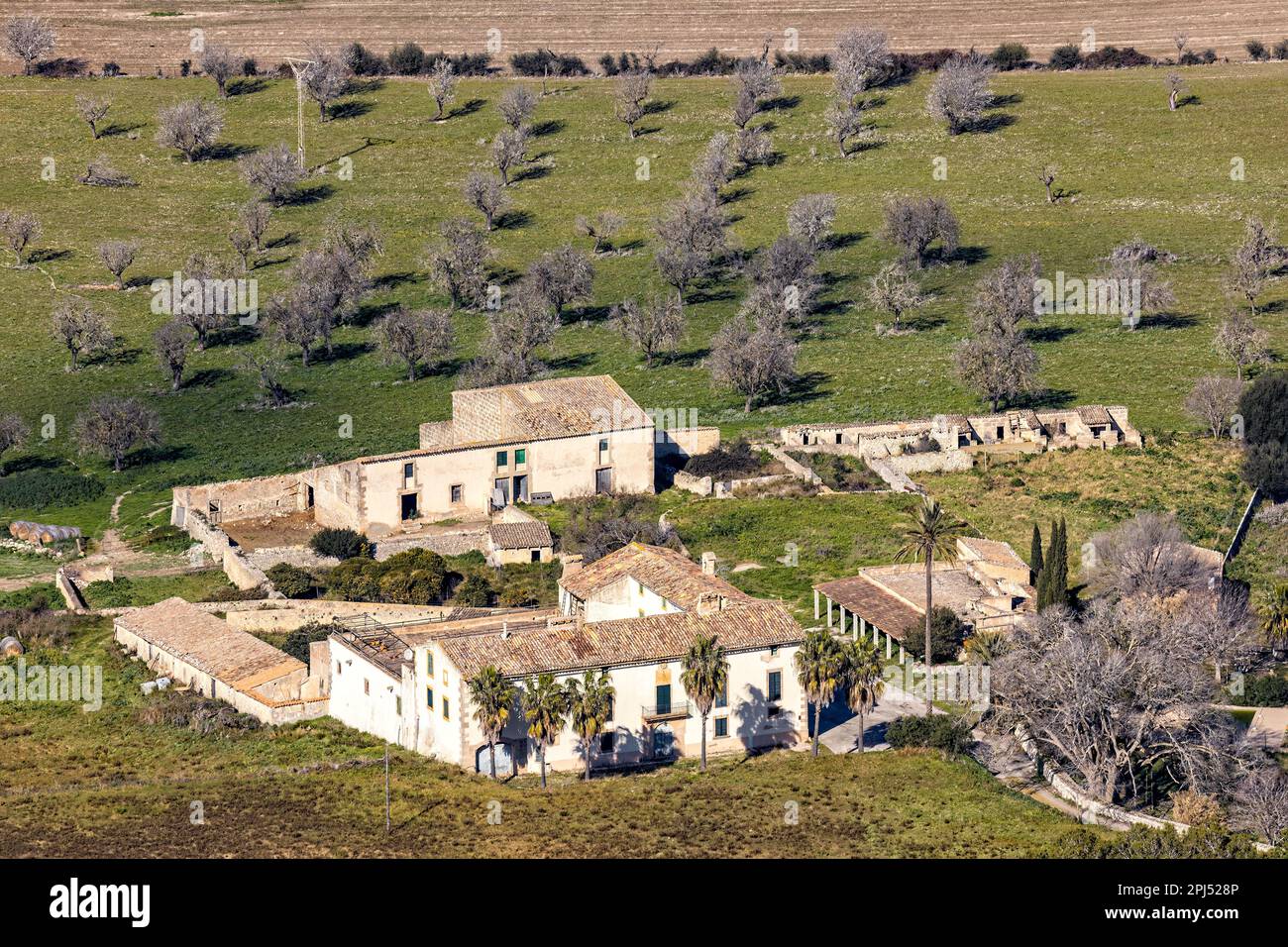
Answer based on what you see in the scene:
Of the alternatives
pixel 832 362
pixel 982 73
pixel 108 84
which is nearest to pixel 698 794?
pixel 832 362

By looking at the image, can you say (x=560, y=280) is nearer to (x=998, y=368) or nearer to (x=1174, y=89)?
(x=998, y=368)

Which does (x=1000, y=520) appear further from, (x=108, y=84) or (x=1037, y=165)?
(x=108, y=84)

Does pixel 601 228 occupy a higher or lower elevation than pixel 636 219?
lower

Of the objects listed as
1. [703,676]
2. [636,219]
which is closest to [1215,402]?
[703,676]

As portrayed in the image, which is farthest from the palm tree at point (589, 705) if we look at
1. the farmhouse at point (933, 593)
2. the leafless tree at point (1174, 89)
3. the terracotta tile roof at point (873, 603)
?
the leafless tree at point (1174, 89)

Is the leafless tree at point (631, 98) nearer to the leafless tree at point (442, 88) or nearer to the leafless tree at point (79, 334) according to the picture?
the leafless tree at point (442, 88)

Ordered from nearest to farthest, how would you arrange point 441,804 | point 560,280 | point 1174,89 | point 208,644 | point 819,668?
point 441,804
point 819,668
point 208,644
point 560,280
point 1174,89

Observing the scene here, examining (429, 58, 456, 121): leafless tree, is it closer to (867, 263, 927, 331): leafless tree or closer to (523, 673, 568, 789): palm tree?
(867, 263, 927, 331): leafless tree
